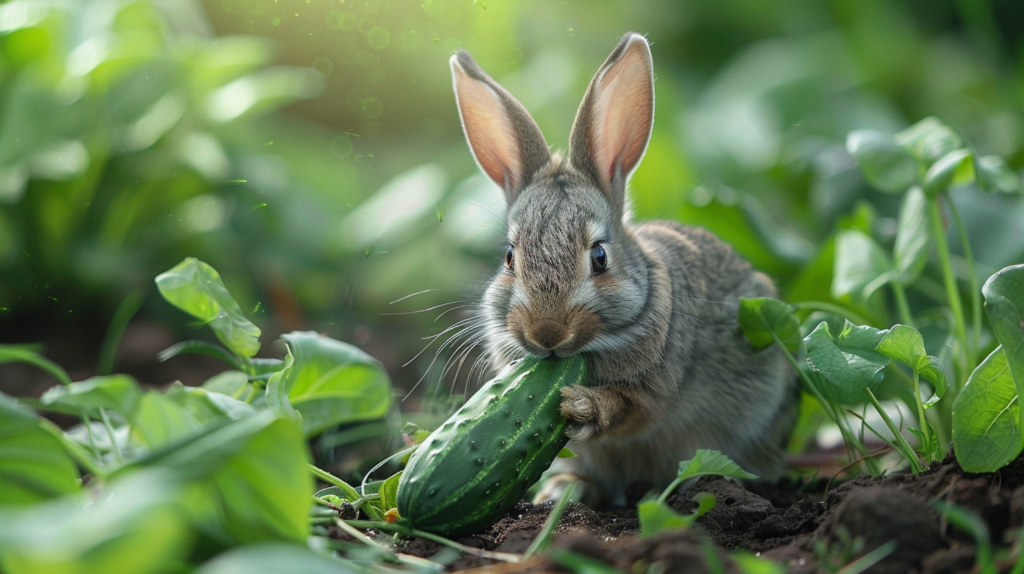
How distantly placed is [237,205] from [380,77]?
4.32ft

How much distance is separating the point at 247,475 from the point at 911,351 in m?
1.84

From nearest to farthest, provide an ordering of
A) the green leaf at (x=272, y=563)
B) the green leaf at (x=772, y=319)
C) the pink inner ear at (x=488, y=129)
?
the green leaf at (x=272, y=563)
the green leaf at (x=772, y=319)
the pink inner ear at (x=488, y=129)

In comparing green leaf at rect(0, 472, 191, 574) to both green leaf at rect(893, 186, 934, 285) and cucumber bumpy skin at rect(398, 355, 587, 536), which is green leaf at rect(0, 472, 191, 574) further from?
green leaf at rect(893, 186, 934, 285)

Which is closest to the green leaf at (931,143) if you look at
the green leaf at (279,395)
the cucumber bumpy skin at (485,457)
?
the cucumber bumpy skin at (485,457)

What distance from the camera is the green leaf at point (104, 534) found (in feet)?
3.95

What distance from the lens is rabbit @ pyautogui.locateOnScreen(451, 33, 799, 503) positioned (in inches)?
116

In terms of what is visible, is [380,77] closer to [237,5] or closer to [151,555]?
[237,5]

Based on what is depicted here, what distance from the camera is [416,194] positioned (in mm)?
5117

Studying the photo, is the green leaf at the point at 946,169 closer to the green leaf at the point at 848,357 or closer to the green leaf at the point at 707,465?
the green leaf at the point at 848,357

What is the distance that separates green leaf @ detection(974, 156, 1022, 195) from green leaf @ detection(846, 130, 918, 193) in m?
0.25

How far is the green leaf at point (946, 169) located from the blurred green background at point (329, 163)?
111 centimetres

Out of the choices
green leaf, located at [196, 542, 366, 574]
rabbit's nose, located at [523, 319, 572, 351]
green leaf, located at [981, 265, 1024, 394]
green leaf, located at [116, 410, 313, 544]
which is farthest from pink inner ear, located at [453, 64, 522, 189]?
green leaf, located at [196, 542, 366, 574]

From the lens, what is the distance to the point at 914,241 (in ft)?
11.1

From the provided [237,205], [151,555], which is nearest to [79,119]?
[237,205]
